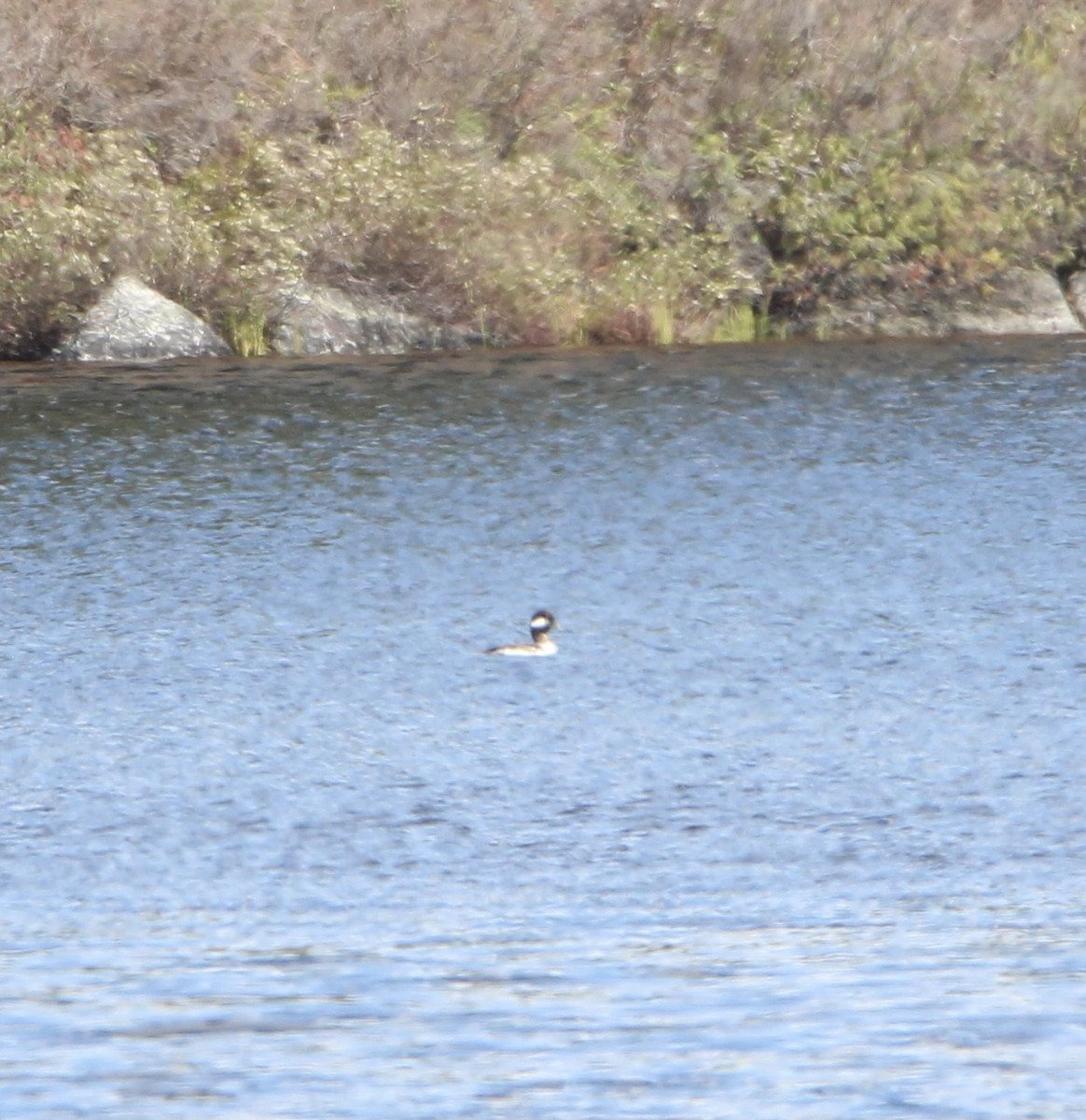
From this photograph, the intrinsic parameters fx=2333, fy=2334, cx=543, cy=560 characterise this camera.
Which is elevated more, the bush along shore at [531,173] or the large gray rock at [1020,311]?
the bush along shore at [531,173]

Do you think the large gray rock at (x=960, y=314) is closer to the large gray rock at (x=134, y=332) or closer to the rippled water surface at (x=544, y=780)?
the large gray rock at (x=134, y=332)

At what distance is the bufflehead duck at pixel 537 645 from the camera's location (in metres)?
15.7

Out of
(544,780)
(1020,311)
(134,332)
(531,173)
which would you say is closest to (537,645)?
(544,780)

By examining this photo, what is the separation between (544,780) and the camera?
1280 cm

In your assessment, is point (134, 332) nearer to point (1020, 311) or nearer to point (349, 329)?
point (349, 329)

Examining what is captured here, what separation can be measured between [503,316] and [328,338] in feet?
8.70

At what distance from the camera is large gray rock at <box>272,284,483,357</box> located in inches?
1352

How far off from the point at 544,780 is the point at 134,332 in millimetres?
21758

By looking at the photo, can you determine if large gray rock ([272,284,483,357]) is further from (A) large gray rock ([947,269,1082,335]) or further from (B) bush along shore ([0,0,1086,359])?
(A) large gray rock ([947,269,1082,335])

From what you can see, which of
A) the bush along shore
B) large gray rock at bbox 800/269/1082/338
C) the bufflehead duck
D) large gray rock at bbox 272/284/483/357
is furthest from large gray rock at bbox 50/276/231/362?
the bufflehead duck

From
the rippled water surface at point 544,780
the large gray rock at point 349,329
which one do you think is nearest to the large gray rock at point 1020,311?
the large gray rock at point 349,329

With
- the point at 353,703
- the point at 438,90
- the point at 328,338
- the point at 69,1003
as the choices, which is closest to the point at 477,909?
the point at 69,1003

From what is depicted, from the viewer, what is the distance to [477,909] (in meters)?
10.7

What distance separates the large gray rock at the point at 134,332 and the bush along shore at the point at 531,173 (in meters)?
0.04
